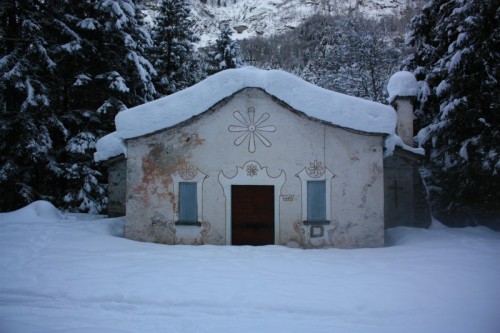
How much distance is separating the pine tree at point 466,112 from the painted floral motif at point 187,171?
10.2 meters

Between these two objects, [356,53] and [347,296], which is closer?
[347,296]

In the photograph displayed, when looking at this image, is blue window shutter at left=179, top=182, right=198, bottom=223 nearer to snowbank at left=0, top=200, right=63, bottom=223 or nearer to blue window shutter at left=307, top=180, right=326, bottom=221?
blue window shutter at left=307, top=180, right=326, bottom=221

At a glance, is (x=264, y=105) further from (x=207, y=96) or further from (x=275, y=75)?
(x=207, y=96)

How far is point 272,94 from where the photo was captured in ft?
29.9

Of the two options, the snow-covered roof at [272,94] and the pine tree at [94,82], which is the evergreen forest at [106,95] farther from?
the snow-covered roof at [272,94]

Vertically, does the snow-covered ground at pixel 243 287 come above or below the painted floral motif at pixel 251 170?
below

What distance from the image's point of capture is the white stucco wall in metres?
9.07

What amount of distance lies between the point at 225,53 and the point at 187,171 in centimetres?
1765

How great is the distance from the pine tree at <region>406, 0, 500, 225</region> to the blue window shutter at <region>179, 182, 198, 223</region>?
10.2 m

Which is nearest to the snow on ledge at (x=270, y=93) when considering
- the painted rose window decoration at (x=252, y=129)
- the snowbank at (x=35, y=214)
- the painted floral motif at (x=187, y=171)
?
the painted rose window decoration at (x=252, y=129)

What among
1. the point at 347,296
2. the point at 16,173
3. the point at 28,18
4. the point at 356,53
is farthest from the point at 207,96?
the point at 356,53

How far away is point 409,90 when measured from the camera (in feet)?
38.4

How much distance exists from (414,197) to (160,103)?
10.3 metres

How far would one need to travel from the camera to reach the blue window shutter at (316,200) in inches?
359
